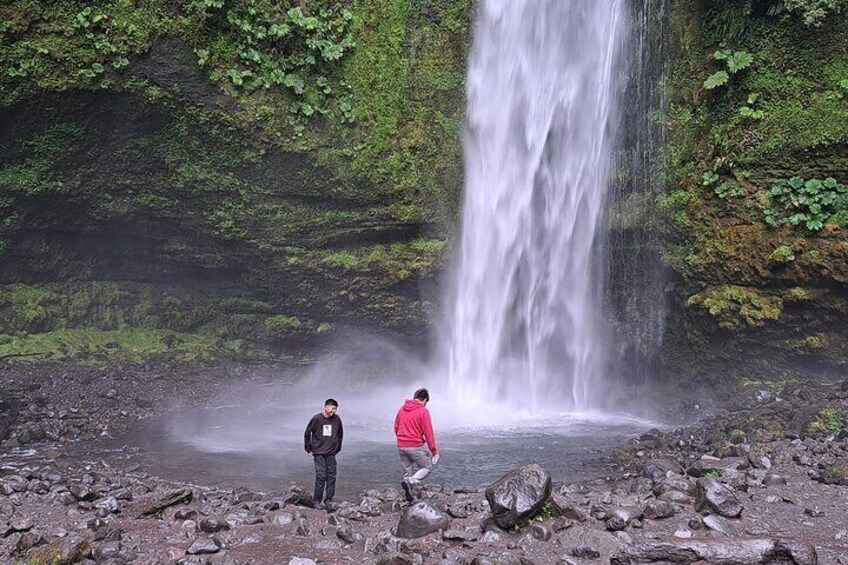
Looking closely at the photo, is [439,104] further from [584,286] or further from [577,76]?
[584,286]

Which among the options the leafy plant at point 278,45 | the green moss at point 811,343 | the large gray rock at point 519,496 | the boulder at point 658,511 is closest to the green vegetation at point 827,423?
the green moss at point 811,343

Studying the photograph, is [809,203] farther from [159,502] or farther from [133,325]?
[133,325]

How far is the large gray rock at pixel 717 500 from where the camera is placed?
5.73 meters

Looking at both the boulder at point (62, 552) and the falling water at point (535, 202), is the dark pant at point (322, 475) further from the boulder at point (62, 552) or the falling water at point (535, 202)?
the falling water at point (535, 202)

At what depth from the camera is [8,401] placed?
435 inches

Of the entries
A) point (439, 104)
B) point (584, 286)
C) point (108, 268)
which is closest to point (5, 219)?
point (108, 268)

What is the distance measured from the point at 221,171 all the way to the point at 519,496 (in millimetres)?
9512

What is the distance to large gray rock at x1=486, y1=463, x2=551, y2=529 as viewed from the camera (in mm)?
5527

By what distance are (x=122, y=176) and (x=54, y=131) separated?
1358 millimetres

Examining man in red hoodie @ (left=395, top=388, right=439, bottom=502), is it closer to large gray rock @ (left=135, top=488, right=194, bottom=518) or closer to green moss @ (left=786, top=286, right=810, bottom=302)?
large gray rock @ (left=135, top=488, right=194, bottom=518)

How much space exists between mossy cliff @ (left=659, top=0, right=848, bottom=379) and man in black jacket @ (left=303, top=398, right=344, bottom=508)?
7.69m

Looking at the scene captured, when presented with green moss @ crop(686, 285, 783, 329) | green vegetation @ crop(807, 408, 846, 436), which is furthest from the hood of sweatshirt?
green moss @ crop(686, 285, 783, 329)

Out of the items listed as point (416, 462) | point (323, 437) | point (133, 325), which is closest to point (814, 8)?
point (416, 462)

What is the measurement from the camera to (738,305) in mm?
11539
